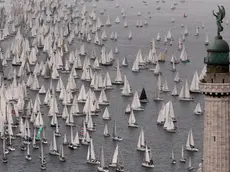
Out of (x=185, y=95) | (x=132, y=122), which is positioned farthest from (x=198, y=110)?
(x=185, y=95)

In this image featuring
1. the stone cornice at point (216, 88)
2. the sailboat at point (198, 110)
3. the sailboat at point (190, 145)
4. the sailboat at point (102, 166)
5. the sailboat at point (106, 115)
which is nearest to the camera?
the stone cornice at point (216, 88)

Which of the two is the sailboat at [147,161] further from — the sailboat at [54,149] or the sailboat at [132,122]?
the sailboat at [132,122]

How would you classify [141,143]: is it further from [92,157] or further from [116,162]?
[116,162]

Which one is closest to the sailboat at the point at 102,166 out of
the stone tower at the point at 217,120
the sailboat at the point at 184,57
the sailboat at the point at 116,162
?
the sailboat at the point at 116,162

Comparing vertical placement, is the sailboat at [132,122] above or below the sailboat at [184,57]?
below

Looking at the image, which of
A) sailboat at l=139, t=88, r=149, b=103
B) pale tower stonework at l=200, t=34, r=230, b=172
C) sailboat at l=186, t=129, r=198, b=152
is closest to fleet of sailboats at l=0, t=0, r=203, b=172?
sailboat at l=186, t=129, r=198, b=152

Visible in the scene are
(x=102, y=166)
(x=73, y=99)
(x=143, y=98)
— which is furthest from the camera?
(x=73, y=99)

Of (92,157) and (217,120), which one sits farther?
(92,157)

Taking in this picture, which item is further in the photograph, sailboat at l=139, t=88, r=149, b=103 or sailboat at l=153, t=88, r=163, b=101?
sailboat at l=153, t=88, r=163, b=101

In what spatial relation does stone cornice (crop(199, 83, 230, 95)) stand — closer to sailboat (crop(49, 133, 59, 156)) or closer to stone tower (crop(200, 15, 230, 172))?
stone tower (crop(200, 15, 230, 172))

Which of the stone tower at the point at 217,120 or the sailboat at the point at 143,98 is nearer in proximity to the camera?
the stone tower at the point at 217,120
